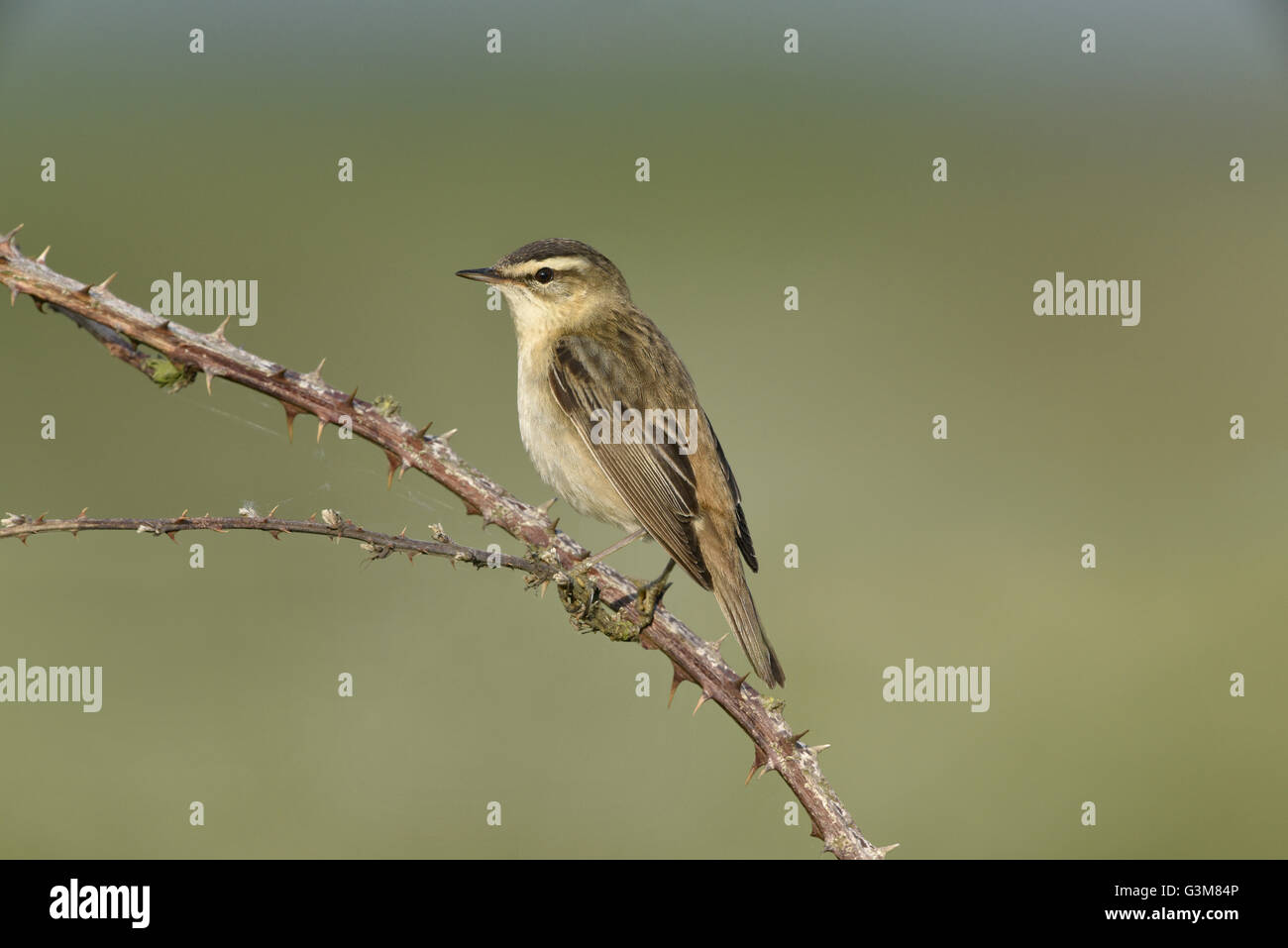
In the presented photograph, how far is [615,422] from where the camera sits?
590cm

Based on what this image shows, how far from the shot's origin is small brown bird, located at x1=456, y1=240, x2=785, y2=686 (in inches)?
225

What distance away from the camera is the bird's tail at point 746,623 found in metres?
4.84

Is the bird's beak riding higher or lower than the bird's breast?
higher

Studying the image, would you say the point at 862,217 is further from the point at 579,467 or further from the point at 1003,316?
the point at 579,467

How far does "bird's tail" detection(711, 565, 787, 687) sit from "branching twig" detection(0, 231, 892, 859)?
99cm

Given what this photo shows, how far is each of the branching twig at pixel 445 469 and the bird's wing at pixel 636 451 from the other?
1.69 metres

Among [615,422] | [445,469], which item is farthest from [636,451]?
[445,469]

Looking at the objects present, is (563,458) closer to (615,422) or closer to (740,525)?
(615,422)

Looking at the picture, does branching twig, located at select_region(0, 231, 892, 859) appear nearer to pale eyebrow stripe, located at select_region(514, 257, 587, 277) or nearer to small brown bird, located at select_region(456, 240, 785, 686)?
small brown bird, located at select_region(456, 240, 785, 686)

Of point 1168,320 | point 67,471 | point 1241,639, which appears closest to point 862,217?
point 1168,320

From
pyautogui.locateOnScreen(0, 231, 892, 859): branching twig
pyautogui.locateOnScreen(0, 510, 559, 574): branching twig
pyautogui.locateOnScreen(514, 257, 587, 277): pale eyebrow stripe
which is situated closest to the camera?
pyautogui.locateOnScreen(0, 510, 559, 574): branching twig

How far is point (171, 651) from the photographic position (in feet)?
37.1

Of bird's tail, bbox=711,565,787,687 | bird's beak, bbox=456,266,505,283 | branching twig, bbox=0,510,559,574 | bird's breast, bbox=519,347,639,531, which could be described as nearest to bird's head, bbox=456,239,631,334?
bird's beak, bbox=456,266,505,283

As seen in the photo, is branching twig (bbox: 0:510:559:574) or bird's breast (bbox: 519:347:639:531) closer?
branching twig (bbox: 0:510:559:574)
